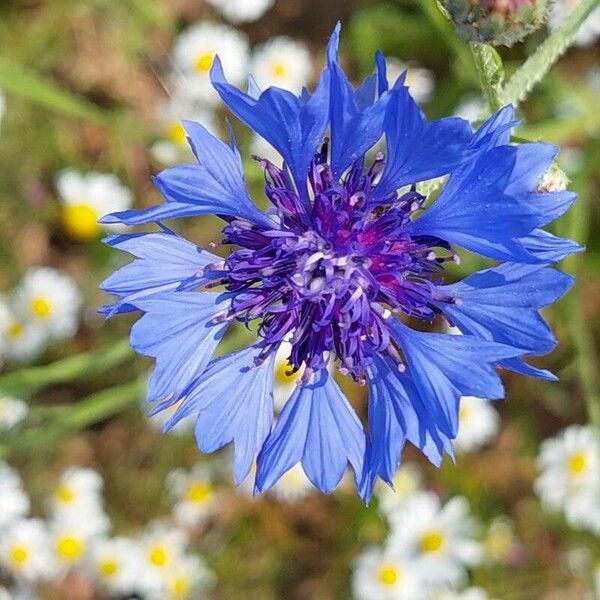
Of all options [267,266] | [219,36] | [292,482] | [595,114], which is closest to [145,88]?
[219,36]

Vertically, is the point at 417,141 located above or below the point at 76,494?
above

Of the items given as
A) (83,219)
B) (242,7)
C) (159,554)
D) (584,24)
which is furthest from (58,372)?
(584,24)

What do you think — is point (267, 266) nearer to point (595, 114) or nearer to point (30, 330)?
point (595, 114)

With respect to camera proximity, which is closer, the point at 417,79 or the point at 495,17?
the point at 495,17

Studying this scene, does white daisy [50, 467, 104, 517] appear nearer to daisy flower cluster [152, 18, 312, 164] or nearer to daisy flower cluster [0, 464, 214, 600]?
daisy flower cluster [0, 464, 214, 600]

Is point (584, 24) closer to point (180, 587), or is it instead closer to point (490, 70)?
point (490, 70)

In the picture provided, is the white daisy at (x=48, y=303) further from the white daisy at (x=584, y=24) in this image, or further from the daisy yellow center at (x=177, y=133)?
the white daisy at (x=584, y=24)

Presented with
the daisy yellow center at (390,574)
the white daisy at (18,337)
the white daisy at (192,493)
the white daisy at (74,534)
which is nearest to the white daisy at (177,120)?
the white daisy at (18,337)
